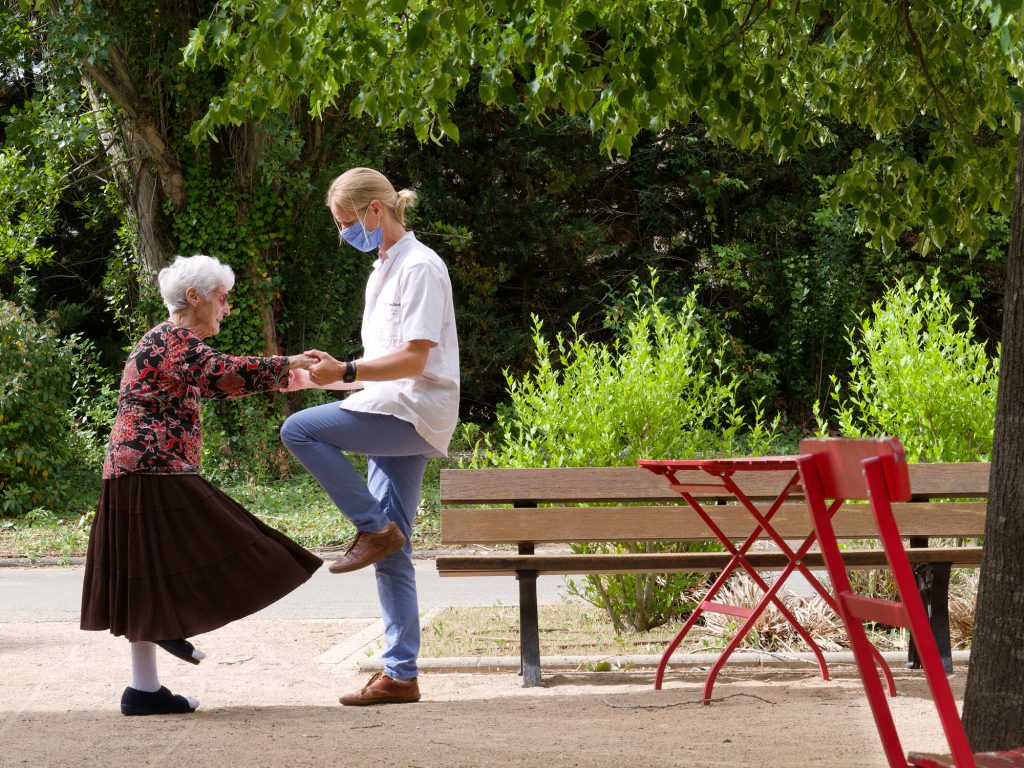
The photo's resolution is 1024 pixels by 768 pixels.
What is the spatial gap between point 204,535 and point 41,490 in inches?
384

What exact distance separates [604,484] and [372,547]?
63.7 inches

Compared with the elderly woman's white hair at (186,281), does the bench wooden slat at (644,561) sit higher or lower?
lower

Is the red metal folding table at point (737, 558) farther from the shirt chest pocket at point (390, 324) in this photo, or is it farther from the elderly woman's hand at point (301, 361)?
the elderly woman's hand at point (301, 361)

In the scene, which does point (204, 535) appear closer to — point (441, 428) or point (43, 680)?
point (441, 428)

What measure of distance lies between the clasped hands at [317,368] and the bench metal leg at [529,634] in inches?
54.0

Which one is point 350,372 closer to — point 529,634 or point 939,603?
point 529,634

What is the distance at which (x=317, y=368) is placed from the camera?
4.43 m

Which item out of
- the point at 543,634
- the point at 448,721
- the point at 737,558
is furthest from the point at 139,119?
the point at 448,721

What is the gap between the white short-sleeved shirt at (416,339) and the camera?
→ 180 inches

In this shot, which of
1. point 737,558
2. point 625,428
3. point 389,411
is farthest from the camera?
point 625,428

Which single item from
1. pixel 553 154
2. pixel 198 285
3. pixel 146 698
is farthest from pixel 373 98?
pixel 553 154

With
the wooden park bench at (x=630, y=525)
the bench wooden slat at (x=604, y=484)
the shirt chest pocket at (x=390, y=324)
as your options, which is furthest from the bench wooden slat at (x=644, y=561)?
the shirt chest pocket at (x=390, y=324)

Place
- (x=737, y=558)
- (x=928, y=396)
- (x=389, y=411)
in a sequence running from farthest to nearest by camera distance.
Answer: (x=928, y=396) → (x=737, y=558) → (x=389, y=411)

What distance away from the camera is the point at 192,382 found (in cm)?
459
